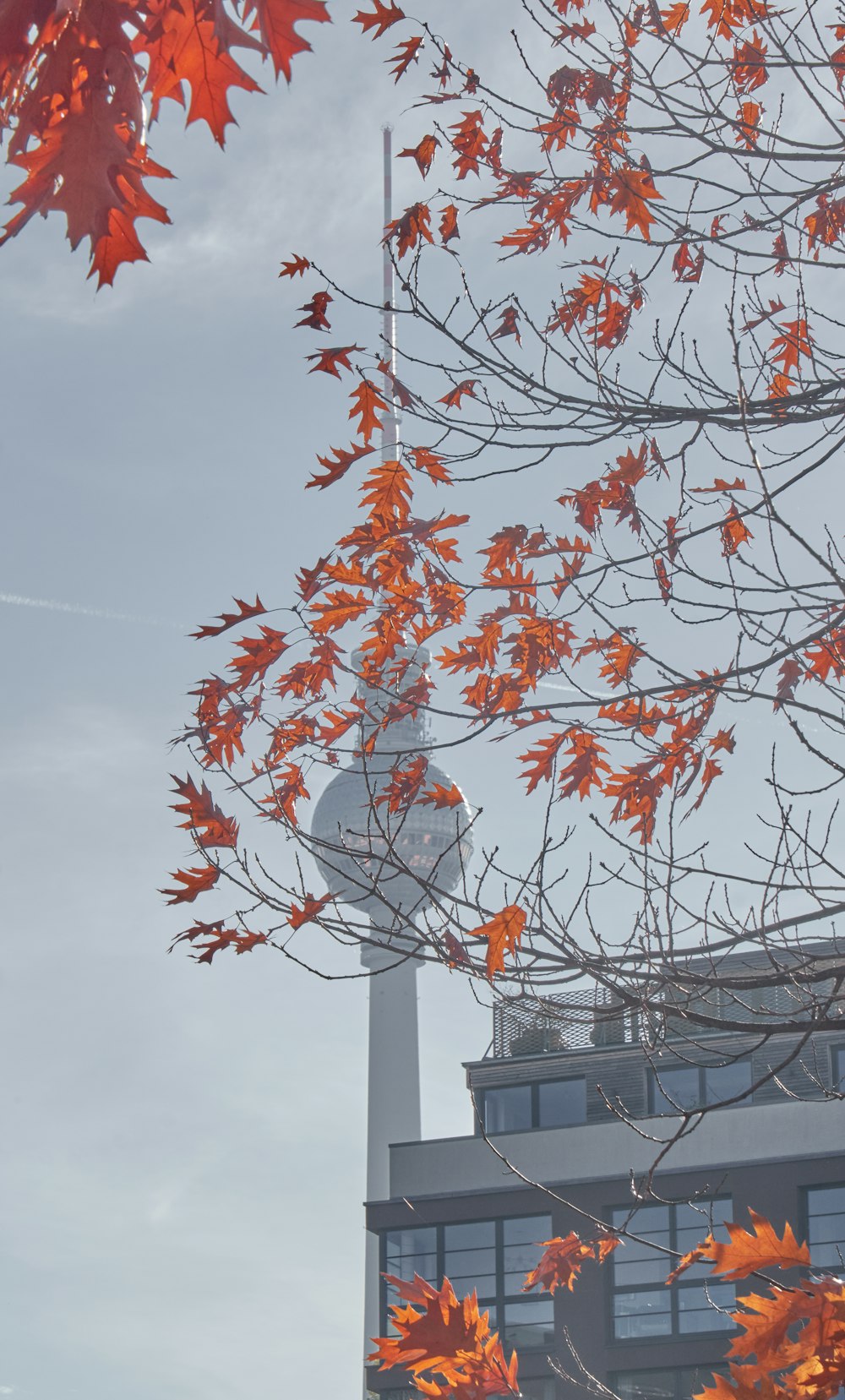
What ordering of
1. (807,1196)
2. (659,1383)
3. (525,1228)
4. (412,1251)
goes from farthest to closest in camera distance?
(412,1251) → (525,1228) → (807,1196) → (659,1383)

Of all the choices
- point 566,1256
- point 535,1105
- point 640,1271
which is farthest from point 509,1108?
point 566,1256

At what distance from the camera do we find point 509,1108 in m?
34.8

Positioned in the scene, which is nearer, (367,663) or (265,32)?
(265,32)

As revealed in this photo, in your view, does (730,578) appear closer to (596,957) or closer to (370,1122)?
(596,957)

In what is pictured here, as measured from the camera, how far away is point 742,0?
23.0ft

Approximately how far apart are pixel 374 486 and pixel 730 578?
1.67 meters

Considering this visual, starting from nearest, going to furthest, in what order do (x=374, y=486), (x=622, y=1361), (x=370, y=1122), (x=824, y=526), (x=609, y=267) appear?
1. (x=824, y=526)
2. (x=374, y=486)
3. (x=609, y=267)
4. (x=622, y=1361)
5. (x=370, y=1122)

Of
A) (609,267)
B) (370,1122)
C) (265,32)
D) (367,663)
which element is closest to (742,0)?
(609,267)

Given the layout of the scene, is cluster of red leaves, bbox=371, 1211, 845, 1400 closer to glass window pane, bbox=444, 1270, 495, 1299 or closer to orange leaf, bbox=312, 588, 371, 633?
orange leaf, bbox=312, 588, 371, 633

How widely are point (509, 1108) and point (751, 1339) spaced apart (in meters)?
31.4

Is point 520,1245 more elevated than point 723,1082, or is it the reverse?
point 723,1082

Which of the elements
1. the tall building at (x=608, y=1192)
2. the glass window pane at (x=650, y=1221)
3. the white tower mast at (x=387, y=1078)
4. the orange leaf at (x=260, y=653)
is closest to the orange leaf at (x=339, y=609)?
the orange leaf at (x=260, y=653)

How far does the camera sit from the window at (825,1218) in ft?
92.0

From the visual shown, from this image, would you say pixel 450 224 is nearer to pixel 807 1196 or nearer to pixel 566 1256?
pixel 566 1256
